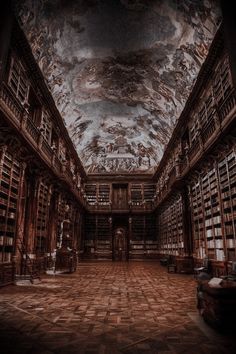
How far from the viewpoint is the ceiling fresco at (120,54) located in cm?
844

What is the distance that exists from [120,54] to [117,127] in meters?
7.05

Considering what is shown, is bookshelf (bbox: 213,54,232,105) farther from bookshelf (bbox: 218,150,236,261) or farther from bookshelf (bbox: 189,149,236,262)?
bookshelf (bbox: 189,149,236,262)

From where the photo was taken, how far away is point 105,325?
11.0ft

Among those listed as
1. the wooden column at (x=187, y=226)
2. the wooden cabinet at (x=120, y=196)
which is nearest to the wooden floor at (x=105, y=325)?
the wooden column at (x=187, y=226)

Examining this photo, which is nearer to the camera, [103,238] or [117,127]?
[117,127]

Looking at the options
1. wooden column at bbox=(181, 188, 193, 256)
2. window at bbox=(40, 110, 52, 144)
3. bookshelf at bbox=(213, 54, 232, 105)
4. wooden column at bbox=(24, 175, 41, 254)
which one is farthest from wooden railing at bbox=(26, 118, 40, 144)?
wooden column at bbox=(181, 188, 193, 256)

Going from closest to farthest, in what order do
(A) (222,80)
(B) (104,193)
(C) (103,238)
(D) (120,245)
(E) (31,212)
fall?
(A) (222,80) → (E) (31,212) → (C) (103,238) → (D) (120,245) → (B) (104,193)

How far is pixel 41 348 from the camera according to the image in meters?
2.54

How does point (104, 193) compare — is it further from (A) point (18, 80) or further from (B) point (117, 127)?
(A) point (18, 80)

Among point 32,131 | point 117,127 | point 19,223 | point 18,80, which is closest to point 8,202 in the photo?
point 19,223

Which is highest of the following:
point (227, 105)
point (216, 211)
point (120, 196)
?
point (227, 105)

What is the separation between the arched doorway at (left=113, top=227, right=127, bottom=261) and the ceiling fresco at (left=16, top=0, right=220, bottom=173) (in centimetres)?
943

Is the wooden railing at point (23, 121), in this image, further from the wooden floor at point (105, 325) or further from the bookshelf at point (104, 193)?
the bookshelf at point (104, 193)

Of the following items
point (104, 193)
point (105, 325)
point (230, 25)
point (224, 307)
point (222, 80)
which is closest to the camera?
point (230, 25)
